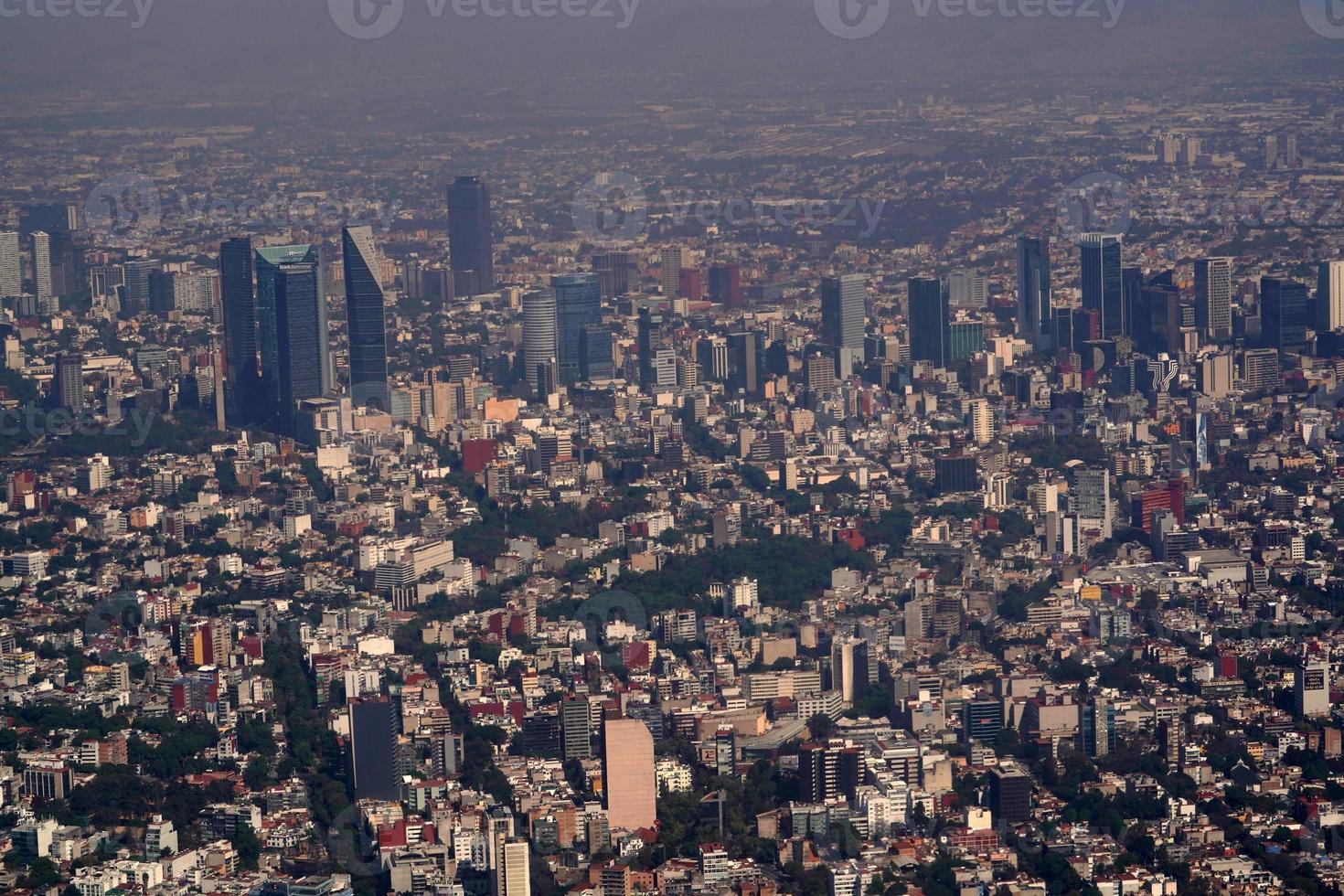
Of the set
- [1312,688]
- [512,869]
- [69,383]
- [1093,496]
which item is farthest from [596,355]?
[512,869]

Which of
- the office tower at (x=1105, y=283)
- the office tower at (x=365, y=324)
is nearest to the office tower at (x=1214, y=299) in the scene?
the office tower at (x=1105, y=283)

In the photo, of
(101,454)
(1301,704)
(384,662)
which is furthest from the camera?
(101,454)

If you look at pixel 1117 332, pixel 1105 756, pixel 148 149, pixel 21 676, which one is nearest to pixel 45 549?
pixel 21 676

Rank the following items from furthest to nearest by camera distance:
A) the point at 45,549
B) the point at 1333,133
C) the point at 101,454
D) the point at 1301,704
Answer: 1. the point at 1333,133
2. the point at 101,454
3. the point at 45,549
4. the point at 1301,704

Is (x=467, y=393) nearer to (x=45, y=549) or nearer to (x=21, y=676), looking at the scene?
(x=45, y=549)

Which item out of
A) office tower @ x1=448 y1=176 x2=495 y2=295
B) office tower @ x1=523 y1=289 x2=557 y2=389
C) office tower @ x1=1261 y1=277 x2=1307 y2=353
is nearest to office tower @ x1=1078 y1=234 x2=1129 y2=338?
office tower @ x1=1261 y1=277 x2=1307 y2=353

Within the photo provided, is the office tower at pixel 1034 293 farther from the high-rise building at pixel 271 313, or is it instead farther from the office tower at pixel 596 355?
the high-rise building at pixel 271 313
